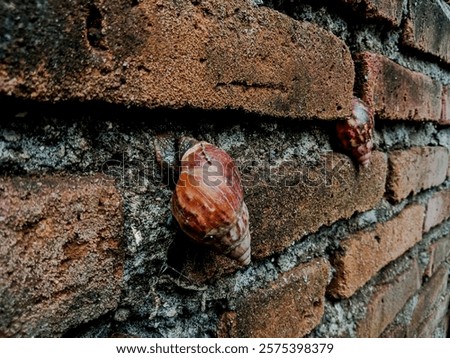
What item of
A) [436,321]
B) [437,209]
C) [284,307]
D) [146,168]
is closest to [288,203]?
[284,307]

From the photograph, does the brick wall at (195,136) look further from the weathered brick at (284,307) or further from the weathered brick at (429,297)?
the weathered brick at (429,297)

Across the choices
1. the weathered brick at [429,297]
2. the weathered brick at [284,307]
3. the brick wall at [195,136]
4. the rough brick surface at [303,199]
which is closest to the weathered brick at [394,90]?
the brick wall at [195,136]

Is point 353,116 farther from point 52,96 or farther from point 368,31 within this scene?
point 52,96

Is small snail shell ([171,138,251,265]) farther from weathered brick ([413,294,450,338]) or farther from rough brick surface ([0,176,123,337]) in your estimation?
weathered brick ([413,294,450,338])
